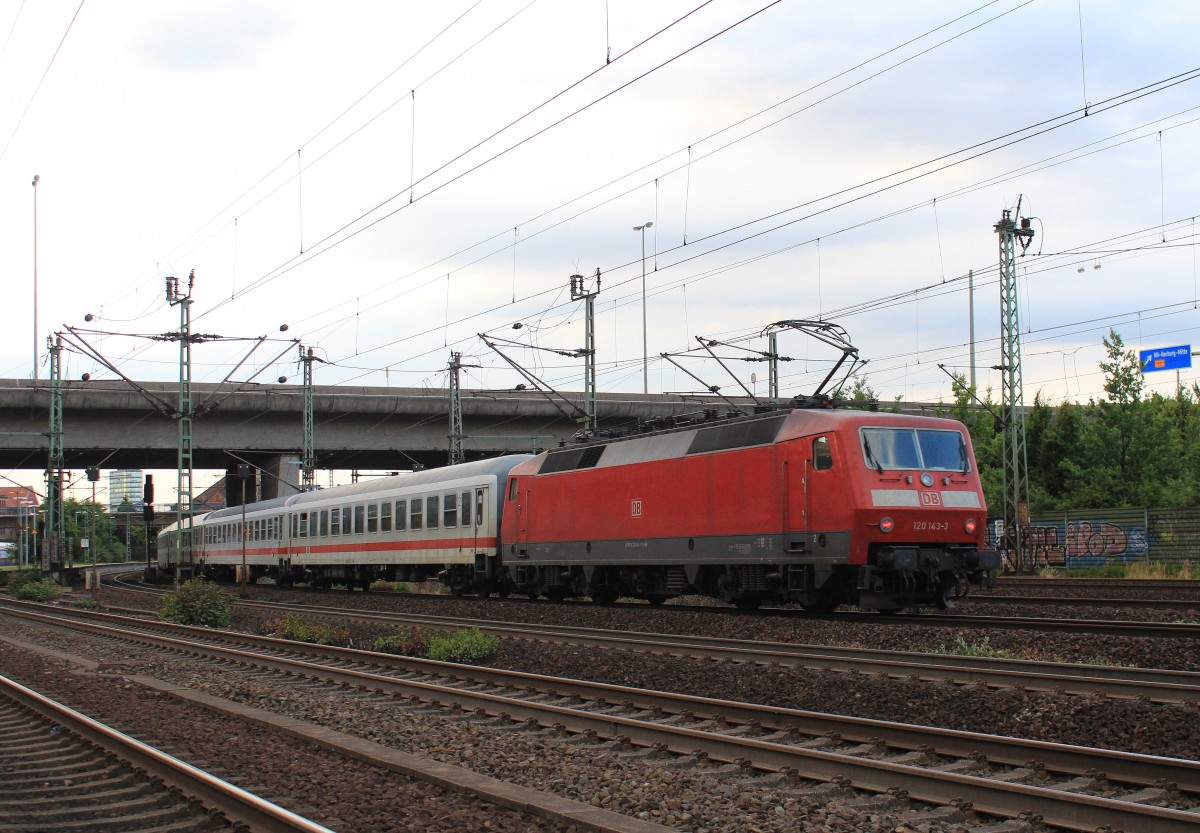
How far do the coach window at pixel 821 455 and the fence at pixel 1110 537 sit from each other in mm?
19737

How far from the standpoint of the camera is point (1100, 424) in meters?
44.5

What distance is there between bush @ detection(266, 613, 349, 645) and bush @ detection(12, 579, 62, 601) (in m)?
22.1

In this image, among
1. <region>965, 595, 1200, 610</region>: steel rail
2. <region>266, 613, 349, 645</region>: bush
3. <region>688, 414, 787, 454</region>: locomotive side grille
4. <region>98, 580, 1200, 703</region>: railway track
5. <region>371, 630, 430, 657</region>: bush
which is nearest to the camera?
<region>98, 580, 1200, 703</region>: railway track

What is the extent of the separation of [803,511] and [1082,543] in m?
22.6

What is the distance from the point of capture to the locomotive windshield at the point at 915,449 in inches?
724

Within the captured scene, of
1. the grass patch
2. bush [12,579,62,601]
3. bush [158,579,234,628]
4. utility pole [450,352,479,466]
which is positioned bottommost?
bush [12,579,62,601]

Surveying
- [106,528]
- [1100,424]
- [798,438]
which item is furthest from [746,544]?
[106,528]

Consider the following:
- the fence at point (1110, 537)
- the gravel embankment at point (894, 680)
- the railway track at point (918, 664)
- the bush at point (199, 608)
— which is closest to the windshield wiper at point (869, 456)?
the gravel embankment at point (894, 680)

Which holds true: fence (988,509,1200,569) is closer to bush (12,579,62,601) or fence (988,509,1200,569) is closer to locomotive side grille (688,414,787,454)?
locomotive side grille (688,414,787,454)

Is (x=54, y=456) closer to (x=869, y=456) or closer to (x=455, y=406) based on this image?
(x=455, y=406)

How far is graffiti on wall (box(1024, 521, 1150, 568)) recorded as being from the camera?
35.9 m

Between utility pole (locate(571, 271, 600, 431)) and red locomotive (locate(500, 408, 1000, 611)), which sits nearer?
red locomotive (locate(500, 408, 1000, 611))

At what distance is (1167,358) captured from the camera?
51.9 metres

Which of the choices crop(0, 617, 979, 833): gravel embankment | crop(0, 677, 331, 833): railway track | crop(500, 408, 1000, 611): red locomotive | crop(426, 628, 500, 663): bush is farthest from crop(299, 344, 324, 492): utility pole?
crop(0, 677, 331, 833): railway track
